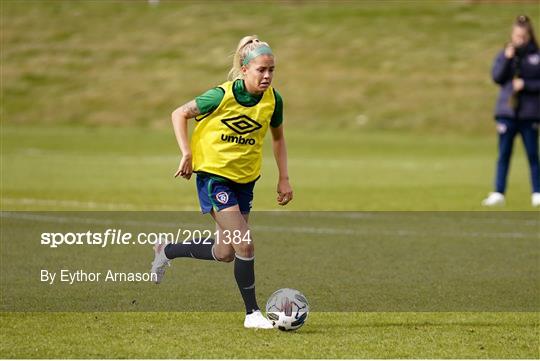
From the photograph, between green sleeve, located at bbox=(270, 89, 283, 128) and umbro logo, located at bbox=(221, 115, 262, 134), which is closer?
umbro logo, located at bbox=(221, 115, 262, 134)

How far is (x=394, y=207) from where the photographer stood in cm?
1686

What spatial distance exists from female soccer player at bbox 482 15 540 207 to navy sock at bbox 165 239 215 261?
334 inches

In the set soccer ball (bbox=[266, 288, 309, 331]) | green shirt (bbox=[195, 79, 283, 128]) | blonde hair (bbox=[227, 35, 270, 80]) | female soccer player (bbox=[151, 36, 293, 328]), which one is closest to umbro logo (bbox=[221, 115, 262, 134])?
female soccer player (bbox=[151, 36, 293, 328])

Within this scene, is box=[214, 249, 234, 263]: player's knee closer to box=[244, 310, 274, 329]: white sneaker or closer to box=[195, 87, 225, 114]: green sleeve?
box=[244, 310, 274, 329]: white sneaker

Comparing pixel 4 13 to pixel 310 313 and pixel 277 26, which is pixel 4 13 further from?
pixel 310 313

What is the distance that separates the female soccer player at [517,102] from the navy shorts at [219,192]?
8828 mm

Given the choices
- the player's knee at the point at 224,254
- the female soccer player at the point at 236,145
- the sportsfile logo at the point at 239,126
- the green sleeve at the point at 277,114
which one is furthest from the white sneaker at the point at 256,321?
the green sleeve at the point at 277,114

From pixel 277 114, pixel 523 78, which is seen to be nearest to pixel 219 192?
pixel 277 114

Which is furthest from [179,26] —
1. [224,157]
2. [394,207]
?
[224,157]

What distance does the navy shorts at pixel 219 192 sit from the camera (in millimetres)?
8438

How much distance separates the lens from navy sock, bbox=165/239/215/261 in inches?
353

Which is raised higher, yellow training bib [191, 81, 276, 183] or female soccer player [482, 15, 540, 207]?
yellow training bib [191, 81, 276, 183]

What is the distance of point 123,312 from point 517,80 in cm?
944

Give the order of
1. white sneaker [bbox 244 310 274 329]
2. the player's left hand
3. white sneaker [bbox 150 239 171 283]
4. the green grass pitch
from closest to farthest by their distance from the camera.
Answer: the green grass pitch
white sneaker [bbox 244 310 274 329]
the player's left hand
white sneaker [bbox 150 239 171 283]
